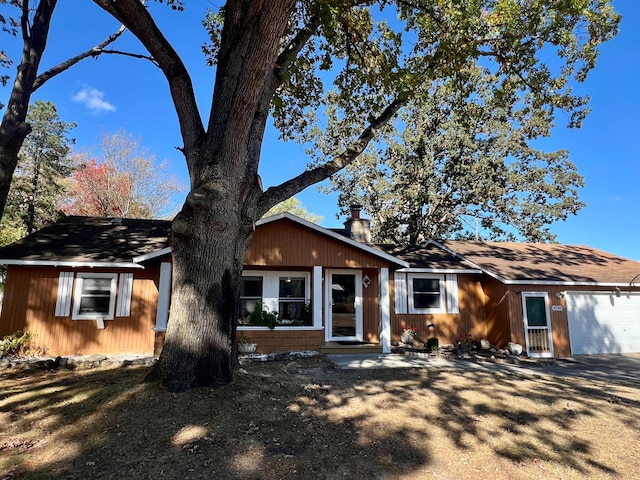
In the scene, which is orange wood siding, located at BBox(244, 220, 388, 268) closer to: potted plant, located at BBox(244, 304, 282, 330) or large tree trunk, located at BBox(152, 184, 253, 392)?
potted plant, located at BBox(244, 304, 282, 330)

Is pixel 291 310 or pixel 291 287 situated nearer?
pixel 291 310

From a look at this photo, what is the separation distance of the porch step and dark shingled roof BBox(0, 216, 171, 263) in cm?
627

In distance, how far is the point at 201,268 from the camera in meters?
5.27

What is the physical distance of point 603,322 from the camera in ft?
43.1

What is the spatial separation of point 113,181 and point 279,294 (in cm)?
Answer: 1848

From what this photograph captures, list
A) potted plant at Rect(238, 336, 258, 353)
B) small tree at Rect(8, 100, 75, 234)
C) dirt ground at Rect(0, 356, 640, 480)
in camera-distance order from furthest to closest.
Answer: small tree at Rect(8, 100, 75, 234), potted plant at Rect(238, 336, 258, 353), dirt ground at Rect(0, 356, 640, 480)

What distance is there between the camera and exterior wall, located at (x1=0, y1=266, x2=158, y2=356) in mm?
10094

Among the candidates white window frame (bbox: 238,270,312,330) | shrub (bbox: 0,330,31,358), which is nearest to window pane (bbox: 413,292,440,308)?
white window frame (bbox: 238,270,312,330)

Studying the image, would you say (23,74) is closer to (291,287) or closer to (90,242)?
(90,242)

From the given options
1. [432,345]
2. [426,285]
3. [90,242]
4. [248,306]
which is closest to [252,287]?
[248,306]

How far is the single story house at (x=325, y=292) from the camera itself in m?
10.4

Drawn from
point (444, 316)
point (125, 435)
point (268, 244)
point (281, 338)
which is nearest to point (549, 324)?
point (444, 316)

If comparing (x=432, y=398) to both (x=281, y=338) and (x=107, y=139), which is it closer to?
(x=281, y=338)

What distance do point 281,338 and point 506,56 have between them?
9760 mm
